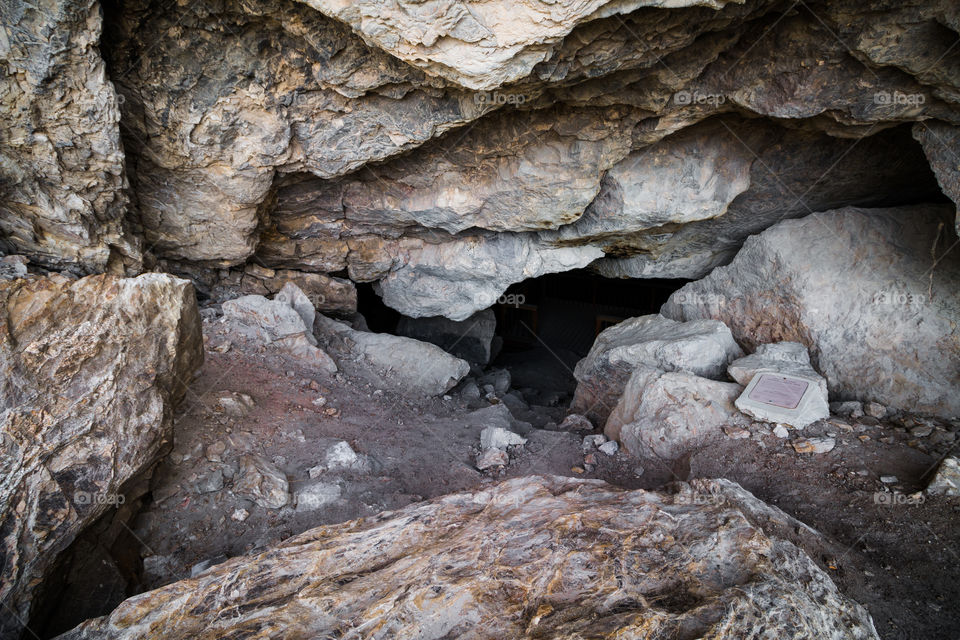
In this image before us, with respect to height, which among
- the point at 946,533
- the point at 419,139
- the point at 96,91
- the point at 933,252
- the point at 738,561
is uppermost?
the point at 96,91

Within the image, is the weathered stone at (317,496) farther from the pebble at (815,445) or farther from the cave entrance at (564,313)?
the cave entrance at (564,313)

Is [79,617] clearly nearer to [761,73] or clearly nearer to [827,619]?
[827,619]

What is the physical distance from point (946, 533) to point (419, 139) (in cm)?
484

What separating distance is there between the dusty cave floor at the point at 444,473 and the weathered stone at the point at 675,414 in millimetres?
145

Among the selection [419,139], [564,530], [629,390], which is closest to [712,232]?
[629,390]

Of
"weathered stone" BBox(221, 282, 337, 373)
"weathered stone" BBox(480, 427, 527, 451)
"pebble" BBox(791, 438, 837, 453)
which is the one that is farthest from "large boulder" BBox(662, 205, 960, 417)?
"weathered stone" BBox(221, 282, 337, 373)

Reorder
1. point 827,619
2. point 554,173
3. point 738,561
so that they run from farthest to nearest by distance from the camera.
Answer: point 554,173
point 738,561
point 827,619

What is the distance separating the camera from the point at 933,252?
182 inches

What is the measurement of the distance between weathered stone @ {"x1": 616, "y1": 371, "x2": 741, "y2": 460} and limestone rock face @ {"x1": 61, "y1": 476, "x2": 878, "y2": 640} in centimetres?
167

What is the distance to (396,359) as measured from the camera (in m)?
6.52

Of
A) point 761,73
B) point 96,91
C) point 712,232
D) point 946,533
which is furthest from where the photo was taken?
point 712,232

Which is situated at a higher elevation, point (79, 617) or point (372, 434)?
point (79, 617)

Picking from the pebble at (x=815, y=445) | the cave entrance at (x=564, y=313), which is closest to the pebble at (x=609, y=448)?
the pebble at (x=815, y=445)

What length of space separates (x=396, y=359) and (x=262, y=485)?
2.96 meters
